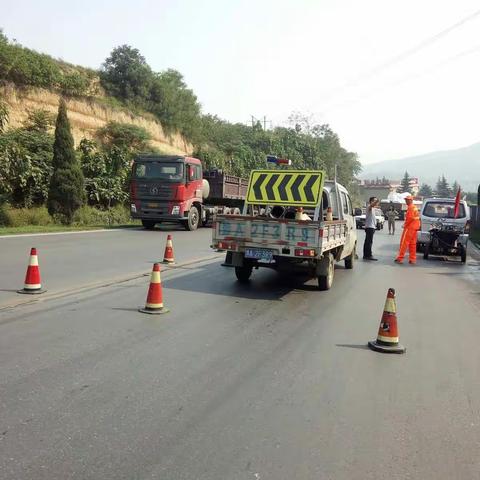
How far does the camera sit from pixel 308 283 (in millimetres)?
10445

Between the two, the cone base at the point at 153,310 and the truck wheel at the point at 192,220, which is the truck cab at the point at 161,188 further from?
Result: the cone base at the point at 153,310

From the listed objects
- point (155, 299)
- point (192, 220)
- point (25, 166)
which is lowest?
point (155, 299)

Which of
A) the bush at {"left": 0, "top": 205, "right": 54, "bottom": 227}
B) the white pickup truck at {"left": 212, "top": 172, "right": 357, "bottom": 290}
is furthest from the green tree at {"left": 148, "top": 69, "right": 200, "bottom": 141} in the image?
the white pickup truck at {"left": 212, "top": 172, "right": 357, "bottom": 290}

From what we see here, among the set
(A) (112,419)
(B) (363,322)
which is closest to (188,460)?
(A) (112,419)

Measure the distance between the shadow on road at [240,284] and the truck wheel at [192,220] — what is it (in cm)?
1211

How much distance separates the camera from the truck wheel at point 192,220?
23795 mm

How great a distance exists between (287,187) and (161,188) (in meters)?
13.1

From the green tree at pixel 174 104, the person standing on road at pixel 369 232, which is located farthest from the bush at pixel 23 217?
the green tree at pixel 174 104

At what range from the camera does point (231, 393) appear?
14.4ft

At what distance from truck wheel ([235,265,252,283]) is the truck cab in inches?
507

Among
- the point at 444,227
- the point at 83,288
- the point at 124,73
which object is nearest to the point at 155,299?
the point at 83,288

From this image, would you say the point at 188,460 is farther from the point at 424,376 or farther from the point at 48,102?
the point at 48,102

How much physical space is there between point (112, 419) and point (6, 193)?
20.2 m

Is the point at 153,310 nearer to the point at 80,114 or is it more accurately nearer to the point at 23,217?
the point at 23,217
